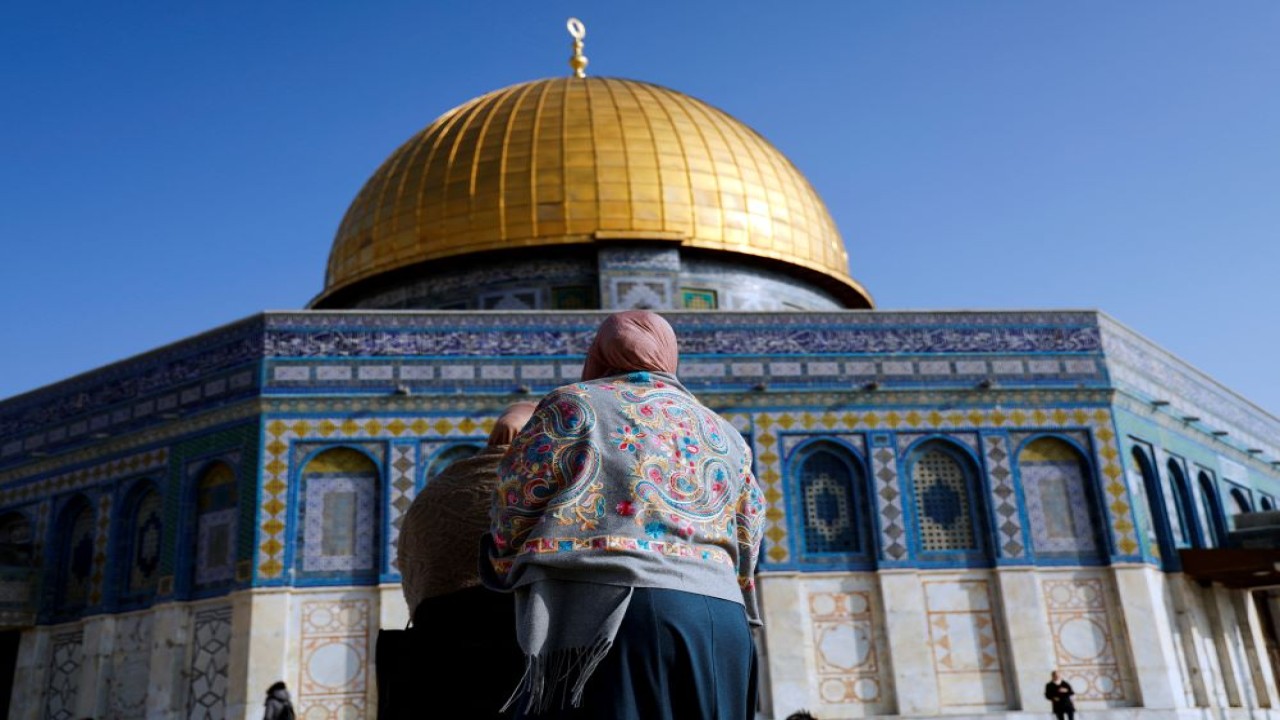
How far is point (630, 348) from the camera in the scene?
300cm

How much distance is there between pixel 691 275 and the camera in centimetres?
1766

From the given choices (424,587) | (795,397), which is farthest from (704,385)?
(424,587)

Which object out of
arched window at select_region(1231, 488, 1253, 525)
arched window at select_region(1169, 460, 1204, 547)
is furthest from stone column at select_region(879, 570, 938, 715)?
arched window at select_region(1231, 488, 1253, 525)

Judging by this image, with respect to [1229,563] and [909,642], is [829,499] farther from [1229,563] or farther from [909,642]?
[1229,563]

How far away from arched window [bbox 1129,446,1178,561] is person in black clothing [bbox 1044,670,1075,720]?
2.60 meters

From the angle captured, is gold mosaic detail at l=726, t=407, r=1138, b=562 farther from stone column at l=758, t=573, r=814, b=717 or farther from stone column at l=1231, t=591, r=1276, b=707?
stone column at l=1231, t=591, r=1276, b=707

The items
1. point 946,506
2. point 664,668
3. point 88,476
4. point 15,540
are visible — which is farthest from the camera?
point 15,540

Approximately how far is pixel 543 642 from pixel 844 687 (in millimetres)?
11713

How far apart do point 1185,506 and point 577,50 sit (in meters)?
12.9

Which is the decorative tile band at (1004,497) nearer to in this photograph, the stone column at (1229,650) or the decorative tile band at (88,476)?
the stone column at (1229,650)

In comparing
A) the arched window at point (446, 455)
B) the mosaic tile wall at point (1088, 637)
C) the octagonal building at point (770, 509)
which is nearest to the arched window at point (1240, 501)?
the octagonal building at point (770, 509)

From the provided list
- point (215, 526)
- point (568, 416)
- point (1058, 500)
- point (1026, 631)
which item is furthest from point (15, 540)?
point (568, 416)

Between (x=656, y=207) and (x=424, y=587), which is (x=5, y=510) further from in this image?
(x=424, y=587)

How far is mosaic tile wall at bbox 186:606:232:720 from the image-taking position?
1330 centimetres
